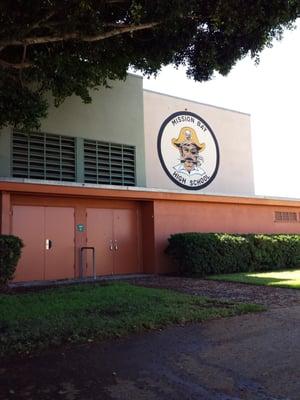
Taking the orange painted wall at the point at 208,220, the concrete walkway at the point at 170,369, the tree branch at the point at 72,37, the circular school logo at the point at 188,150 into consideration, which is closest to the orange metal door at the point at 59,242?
the orange painted wall at the point at 208,220

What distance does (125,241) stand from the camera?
17.1 meters

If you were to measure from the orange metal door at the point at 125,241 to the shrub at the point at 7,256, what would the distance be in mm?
4683

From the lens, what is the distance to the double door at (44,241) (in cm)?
1480

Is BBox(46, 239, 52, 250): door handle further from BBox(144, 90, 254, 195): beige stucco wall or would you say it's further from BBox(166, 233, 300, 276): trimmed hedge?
BBox(144, 90, 254, 195): beige stucco wall

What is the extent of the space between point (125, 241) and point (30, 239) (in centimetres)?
359

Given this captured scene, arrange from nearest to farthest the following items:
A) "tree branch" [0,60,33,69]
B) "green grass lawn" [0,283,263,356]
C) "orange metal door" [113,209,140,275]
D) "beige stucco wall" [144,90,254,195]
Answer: "green grass lawn" [0,283,263,356] < "tree branch" [0,60,33,69] < "orange metal door" [113,209,140,275] < "beige stucco wall" [144,90,254,195]

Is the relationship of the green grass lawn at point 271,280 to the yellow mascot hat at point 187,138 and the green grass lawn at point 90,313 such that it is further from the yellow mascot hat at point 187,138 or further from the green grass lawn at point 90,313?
the yellow mascot hat at point 187,138

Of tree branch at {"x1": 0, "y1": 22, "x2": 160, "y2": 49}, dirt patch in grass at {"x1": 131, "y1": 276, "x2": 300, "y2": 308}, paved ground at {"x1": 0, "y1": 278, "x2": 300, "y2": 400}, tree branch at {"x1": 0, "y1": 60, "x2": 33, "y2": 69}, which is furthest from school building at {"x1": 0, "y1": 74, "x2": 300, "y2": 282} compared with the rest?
paved ground at {"x1": 0, "y1": 278, "x2": 300, "y2": 400}

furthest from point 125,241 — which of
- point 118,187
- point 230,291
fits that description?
point 230,291

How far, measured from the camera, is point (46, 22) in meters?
9.80

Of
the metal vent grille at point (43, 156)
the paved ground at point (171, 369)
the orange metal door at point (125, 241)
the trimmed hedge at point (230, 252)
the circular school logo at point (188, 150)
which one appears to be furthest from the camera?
the circular school logo at point (188, 150)

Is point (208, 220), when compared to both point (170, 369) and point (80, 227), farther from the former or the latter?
point (170, 369)

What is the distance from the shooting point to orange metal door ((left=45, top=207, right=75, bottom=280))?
15.3 meters

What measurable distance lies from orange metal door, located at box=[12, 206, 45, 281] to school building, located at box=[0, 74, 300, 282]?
0.03 meters
